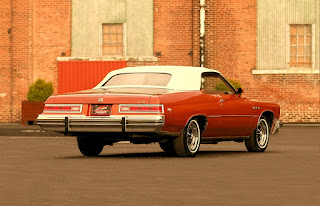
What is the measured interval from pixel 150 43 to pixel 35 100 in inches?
215

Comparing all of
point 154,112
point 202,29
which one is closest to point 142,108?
point 154,112

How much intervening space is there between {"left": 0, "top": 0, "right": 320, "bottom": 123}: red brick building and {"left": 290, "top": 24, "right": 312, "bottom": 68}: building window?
1.41ft

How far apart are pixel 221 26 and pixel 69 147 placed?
16020 mm

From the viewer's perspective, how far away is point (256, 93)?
3172 centimetres

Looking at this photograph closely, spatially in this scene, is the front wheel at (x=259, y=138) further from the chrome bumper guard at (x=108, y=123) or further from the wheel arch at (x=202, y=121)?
the chrome bumper guard at (x=108, y=123)

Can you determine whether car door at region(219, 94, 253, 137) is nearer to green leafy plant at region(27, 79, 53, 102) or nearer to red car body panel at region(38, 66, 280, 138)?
red car body panel at region(38, 66, 280, 138)

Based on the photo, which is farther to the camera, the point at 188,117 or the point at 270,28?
the point at 270,28

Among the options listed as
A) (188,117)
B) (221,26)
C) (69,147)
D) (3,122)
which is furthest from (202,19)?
(188,117)

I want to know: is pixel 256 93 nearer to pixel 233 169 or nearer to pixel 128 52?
pixel 128 52

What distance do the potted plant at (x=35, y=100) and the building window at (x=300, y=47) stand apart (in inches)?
389

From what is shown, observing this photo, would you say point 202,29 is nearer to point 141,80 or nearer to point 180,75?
point 180,75

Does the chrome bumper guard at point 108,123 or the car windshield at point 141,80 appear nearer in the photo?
the chrome bumper guard at point 108,123

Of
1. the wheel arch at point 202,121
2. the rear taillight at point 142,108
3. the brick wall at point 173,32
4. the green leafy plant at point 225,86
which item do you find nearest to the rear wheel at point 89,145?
the rear taillight at point 142,108

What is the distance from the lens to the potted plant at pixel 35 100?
29.4 metres
